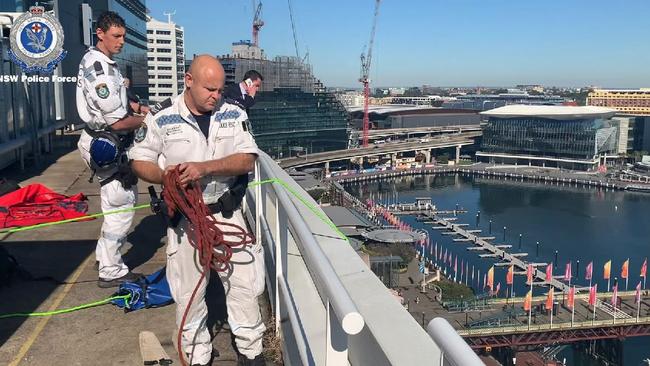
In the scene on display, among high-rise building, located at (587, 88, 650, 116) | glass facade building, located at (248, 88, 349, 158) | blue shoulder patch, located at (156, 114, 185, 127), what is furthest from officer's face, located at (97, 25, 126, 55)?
high-rise building, located at (587, 88, 650, 116)

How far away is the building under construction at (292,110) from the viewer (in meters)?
87.9

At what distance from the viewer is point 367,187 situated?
3292 inches

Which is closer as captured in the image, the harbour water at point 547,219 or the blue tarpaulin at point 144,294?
the blue tarpaulin at point 144,294

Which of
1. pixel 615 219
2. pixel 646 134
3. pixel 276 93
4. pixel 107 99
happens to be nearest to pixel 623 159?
pixel 646 134

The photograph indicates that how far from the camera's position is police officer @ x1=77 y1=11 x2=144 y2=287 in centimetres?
382

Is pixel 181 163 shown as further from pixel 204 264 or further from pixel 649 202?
pixel 649 202

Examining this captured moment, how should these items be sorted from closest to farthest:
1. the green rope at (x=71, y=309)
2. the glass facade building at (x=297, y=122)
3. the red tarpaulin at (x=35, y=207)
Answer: the green rope at (x=71, y=309) < the red tarpaulin at (x=35, y=207) < the glass facade building at (x=297, y=122)

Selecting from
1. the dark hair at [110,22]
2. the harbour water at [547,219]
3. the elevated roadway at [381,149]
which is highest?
the dark hair at [110,22]

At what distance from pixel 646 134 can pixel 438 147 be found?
36754 mm

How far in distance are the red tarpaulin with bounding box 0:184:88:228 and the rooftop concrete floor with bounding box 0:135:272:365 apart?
129 mm

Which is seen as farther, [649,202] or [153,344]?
[649,202]

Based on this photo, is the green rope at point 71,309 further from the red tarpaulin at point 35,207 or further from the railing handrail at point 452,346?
the railing handrail at point 452,346

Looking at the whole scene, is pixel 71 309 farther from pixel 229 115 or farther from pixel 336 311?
pixel 336 311

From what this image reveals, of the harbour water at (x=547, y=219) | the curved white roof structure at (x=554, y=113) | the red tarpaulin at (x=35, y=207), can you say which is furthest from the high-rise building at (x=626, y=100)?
the red tarpaulin at (x=35, y=207)
